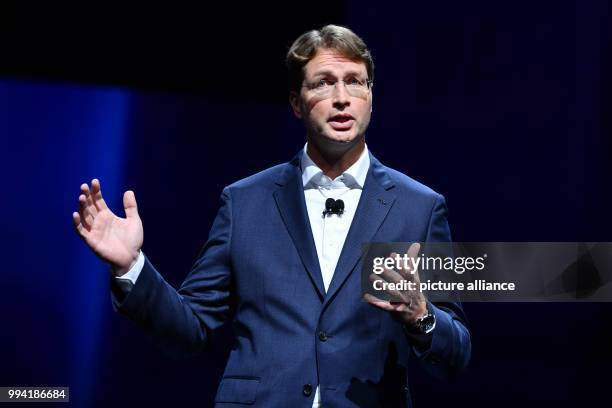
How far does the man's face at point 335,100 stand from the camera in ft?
8.47

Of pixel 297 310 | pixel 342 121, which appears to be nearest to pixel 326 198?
pixel 342 121

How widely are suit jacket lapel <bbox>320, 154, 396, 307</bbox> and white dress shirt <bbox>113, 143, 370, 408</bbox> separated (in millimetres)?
36

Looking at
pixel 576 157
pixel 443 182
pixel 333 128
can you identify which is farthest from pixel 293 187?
pixel 576 157

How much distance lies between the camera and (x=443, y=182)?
12.2 ft

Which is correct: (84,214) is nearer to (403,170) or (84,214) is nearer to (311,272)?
(311,272)

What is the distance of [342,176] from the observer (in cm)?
261

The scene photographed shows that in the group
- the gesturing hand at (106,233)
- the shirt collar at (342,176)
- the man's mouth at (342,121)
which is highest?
the man's mouth at (342,121)

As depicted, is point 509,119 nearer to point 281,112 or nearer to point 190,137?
point 281,112

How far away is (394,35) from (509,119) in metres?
0.57

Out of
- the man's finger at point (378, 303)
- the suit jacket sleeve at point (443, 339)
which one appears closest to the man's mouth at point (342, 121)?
the suit jacket sleeve at point (443, 339)

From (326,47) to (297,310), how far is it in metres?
0.76

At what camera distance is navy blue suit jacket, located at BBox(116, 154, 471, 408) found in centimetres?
237

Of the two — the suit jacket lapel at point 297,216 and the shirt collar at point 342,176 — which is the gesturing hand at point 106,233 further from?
the shirt collar at point 342,176

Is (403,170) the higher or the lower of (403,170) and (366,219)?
the higher
